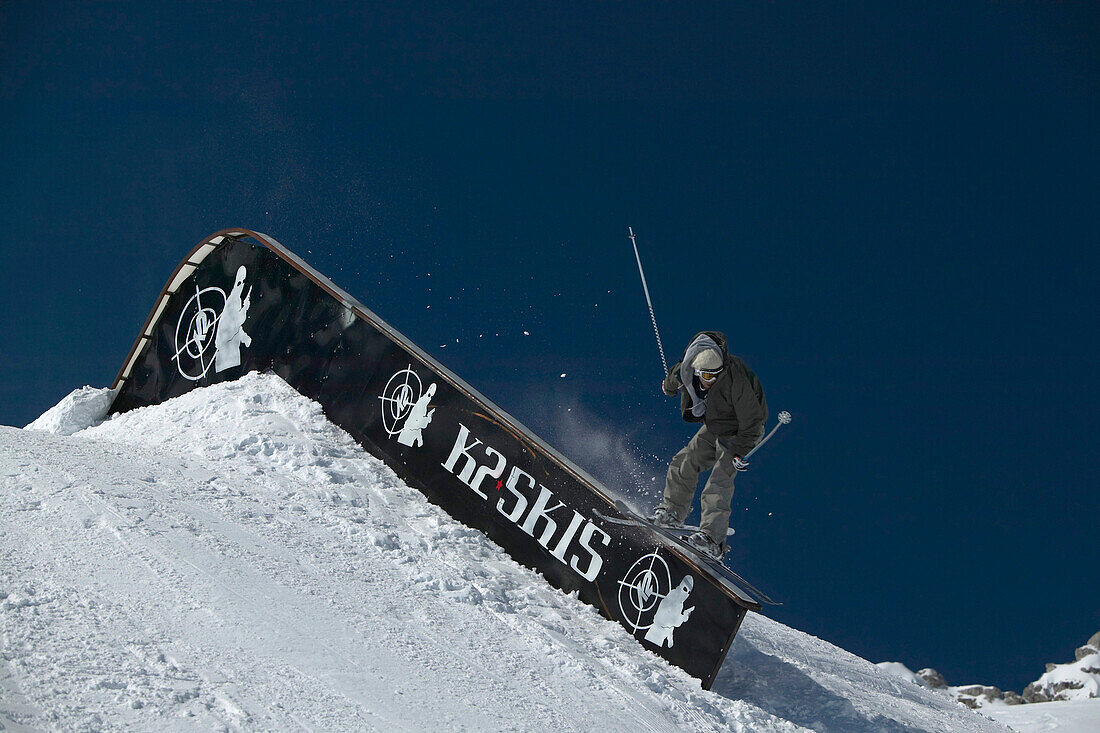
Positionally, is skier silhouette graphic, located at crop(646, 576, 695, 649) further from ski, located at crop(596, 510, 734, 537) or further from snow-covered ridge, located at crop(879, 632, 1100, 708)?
snow-covered ridge, located at crop(879, 632, 1100, 708)

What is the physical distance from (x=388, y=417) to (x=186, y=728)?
457 cm

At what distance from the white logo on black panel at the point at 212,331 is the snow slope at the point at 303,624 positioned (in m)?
2.03

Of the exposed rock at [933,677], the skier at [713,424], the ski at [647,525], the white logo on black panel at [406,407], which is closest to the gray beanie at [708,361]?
the skier at [713,424]

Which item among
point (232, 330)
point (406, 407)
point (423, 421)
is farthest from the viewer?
point (232, 330)

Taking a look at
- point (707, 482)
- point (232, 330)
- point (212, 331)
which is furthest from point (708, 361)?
point (212, 331)

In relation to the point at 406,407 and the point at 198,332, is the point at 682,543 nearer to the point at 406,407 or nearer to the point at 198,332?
the point at 406,407

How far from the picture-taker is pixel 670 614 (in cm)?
544

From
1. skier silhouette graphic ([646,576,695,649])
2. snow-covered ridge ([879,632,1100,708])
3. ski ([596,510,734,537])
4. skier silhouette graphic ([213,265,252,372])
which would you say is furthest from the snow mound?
snow-covered ridge ([879,632,1100,708])

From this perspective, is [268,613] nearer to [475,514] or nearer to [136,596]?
[136,596]

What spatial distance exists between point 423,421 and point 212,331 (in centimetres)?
381

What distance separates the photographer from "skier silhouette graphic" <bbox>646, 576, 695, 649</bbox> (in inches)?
212

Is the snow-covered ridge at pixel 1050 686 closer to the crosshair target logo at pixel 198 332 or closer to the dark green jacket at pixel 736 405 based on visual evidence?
the dark green jacket at pixel 736 405

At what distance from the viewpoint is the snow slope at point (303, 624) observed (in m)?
3.36

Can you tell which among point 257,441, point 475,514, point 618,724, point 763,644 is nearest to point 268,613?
point 618,724
